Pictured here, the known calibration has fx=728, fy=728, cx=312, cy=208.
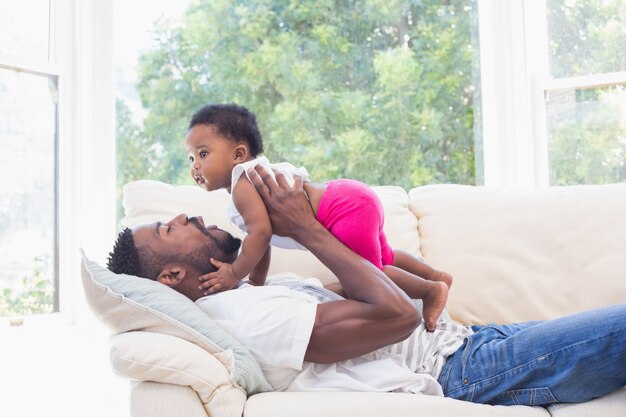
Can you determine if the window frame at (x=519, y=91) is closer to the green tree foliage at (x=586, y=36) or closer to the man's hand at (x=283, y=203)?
the green tree foliage at (x=586, y=36)

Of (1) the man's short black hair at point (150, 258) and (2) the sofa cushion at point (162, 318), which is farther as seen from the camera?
(1) the man's short black hair at point (150, 258)

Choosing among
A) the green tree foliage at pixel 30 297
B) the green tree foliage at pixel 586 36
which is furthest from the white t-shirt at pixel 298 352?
the green tree foliage at pixel 586 36

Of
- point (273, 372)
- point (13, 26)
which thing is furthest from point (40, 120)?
point (273, 372)

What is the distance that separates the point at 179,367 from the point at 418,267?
94cm

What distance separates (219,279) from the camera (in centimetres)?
195

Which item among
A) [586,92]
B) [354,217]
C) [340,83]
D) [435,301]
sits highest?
[340,83]

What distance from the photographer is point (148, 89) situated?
353 cm

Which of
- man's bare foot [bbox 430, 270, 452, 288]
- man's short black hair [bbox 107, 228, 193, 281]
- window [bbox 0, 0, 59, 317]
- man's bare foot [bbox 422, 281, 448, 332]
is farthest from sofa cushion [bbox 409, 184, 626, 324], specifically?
window [bbox 0, 0, 59, 317]

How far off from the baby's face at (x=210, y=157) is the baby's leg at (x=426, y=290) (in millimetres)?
566

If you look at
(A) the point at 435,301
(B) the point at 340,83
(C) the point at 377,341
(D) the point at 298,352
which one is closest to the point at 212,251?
(D) the point at 298,352

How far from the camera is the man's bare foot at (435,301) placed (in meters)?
2.05

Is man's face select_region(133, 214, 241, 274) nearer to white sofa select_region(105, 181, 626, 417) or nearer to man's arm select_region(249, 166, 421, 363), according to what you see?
man's arm select_region(249, 166, 421, 363)

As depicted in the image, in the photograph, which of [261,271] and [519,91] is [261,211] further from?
[519,91]

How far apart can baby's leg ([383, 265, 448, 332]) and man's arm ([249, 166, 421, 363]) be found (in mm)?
248
